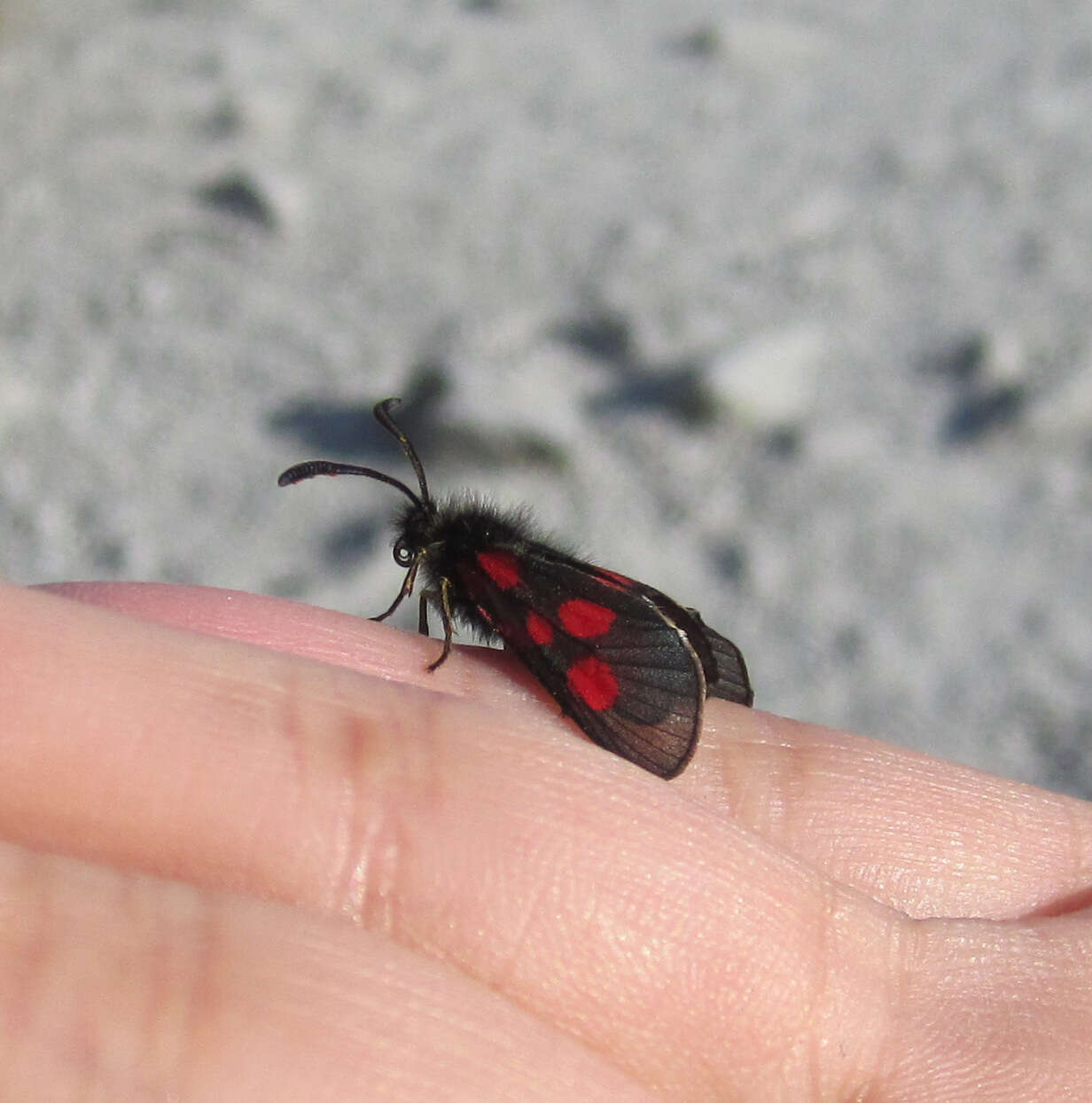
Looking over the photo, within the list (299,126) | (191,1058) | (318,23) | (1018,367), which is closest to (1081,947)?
(191,1058)

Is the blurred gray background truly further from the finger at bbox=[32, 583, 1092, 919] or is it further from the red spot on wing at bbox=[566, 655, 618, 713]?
the red spot on wing at bbox=[566, 655, 618, 713]

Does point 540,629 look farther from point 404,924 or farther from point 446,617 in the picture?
point 404,924

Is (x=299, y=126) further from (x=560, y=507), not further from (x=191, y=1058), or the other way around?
(x=191, y=1058)

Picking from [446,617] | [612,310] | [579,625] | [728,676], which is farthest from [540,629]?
[612,310]

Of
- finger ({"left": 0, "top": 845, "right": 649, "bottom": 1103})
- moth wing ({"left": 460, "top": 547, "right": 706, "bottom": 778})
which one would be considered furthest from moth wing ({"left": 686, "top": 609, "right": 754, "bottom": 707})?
finger ({"left": 0, "top": 845, "right": 649, "bottom": 1103})

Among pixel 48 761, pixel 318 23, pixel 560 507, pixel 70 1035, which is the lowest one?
pixel 70 1035

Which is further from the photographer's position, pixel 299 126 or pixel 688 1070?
pixel 299 126
